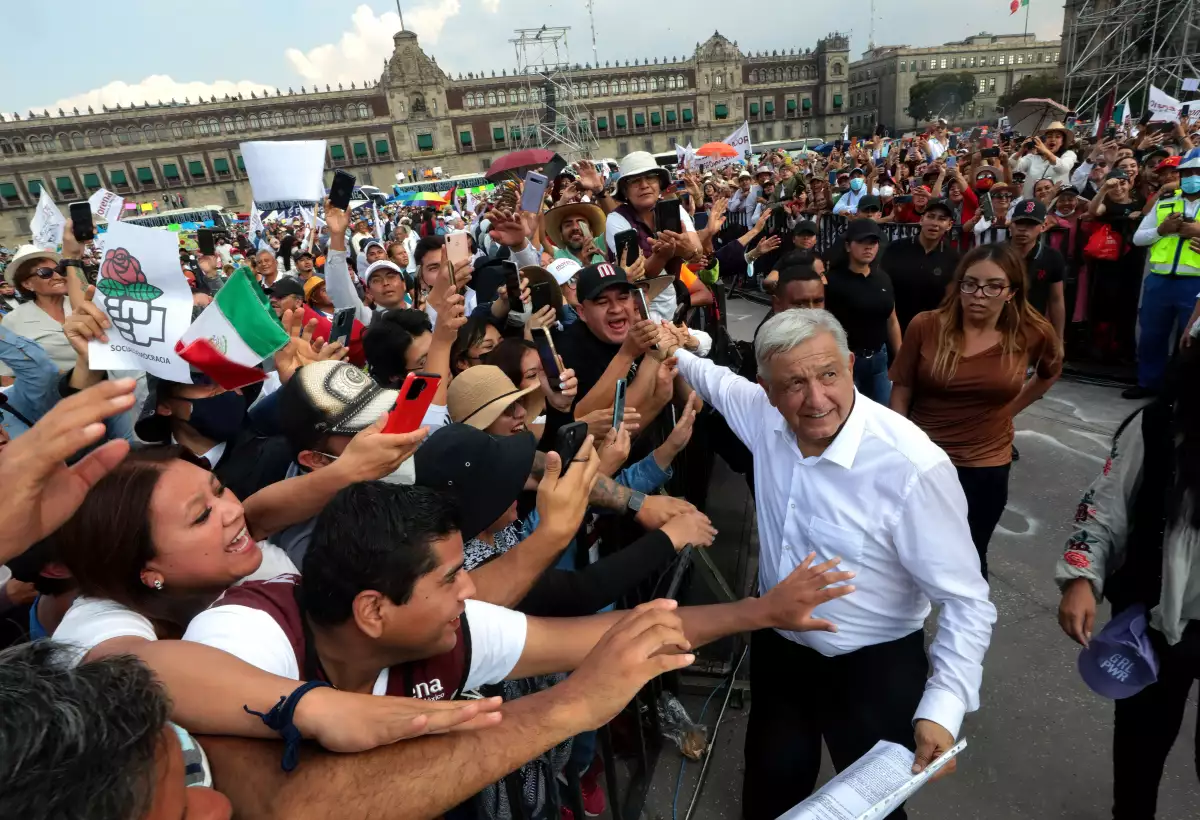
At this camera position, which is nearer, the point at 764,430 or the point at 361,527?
the point at 361,527

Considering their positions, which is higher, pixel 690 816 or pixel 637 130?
pixel 637 130

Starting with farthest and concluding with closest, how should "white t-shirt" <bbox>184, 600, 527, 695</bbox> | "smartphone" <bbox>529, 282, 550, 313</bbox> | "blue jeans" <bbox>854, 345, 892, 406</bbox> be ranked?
1. "blue jeans" <bbox>854, 345, 892, 406</bbox>
2. "smartphone" <bbox>529, 282, 550, 313</bbox>
3. "white t-shirt" <bbox>184, 600, 527, 695</bbox>

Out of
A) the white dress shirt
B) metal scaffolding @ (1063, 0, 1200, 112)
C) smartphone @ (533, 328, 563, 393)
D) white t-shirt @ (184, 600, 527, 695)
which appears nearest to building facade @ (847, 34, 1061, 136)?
metal scaffolding @ (1063, 0, 1200, 112)

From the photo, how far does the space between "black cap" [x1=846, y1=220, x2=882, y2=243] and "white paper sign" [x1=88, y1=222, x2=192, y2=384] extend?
12.9 feet

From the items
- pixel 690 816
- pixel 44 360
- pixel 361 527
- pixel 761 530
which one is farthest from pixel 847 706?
pixel 44 360

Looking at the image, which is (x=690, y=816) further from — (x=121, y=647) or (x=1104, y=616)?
(x=1104, y=616)

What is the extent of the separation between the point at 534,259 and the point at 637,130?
8214 centimetres

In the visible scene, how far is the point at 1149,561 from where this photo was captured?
72.8 inches

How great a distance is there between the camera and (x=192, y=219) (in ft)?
124

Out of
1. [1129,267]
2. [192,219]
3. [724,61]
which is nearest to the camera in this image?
[1129,267]

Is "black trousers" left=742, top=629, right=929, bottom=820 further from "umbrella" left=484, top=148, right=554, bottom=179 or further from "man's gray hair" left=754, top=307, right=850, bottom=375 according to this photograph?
"umbrella" left=484, top=148, right=554, bottom=179

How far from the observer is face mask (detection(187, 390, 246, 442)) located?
2463mm

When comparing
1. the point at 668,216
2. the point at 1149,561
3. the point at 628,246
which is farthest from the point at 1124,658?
the point at 628,246

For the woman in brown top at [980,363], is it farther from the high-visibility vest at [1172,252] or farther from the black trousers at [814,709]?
the high-visibility vest at [1172,252]
